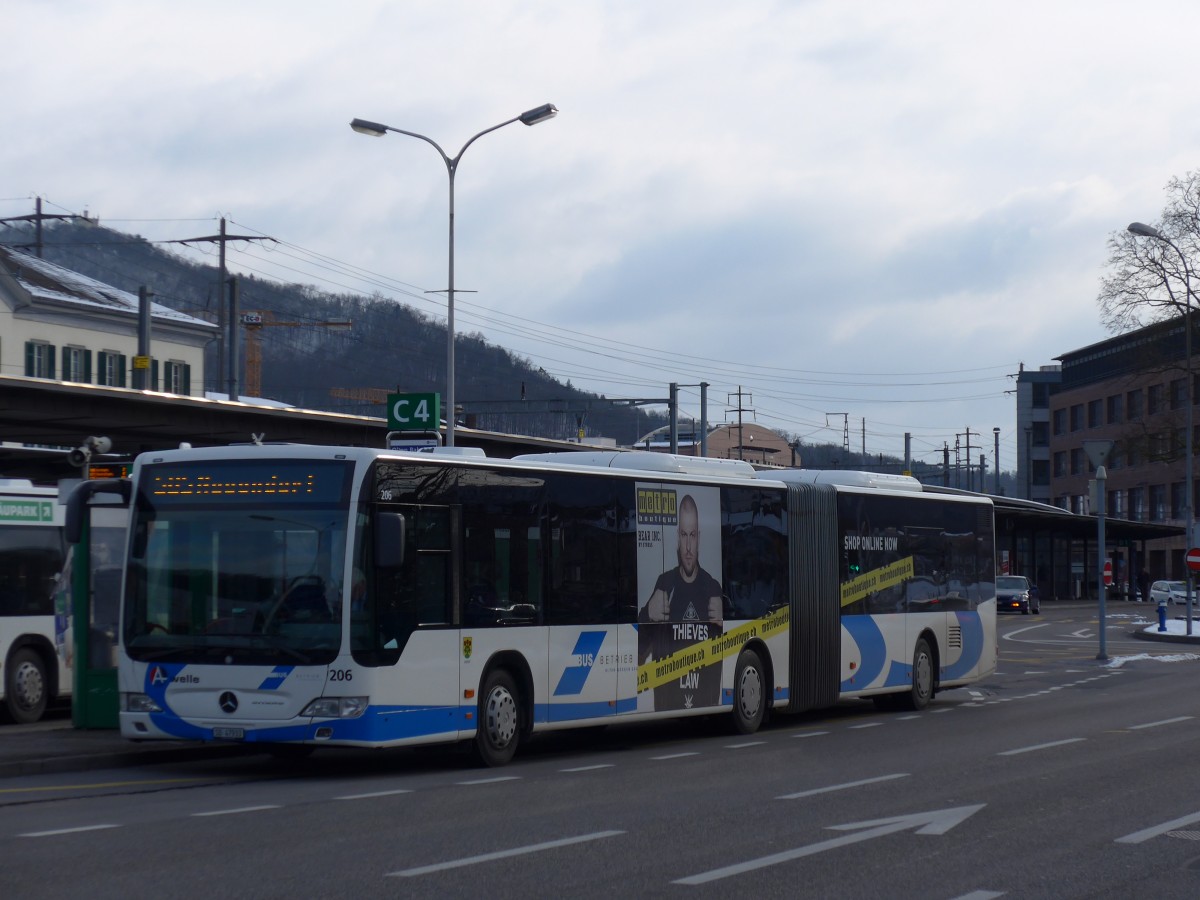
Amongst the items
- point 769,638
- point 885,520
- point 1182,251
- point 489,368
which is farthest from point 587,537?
point 489,368

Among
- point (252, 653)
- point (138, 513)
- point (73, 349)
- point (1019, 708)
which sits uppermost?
point (73, 349)

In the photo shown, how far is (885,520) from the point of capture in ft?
72.8

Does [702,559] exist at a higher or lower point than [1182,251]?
lower

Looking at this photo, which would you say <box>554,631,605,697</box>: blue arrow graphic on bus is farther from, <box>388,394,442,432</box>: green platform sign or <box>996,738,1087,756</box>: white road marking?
<box>388,394,442,432</box>: green platform sign

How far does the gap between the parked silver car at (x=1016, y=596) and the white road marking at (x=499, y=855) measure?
5916 centimetres

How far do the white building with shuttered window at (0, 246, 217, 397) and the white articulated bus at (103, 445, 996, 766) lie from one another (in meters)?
42.2

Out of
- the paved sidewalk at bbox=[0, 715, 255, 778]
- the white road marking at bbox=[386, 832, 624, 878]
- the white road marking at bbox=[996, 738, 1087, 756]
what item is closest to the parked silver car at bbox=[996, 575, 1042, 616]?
the white road marking at bbox=[996, 738, 1087, 756]

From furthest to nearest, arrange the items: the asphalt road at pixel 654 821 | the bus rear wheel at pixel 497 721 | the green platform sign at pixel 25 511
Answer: the green platform sign at pixel 25 511 → the bus rear wheel at pixel 497 721 → the asphalt road at pixel 654 821

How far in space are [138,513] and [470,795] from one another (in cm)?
417

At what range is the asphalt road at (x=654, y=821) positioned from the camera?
855 cm

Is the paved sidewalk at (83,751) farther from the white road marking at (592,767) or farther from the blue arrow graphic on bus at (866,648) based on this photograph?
the blue arrow graphic on bus at (866,648)

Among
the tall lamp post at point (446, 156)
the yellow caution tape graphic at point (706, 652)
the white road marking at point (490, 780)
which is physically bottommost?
the white road marking at point (490, 780)

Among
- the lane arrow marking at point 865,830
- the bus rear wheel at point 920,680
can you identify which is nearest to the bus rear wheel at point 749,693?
the bus rear wheel at point 920,680

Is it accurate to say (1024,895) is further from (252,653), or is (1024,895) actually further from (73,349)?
(73,349)
